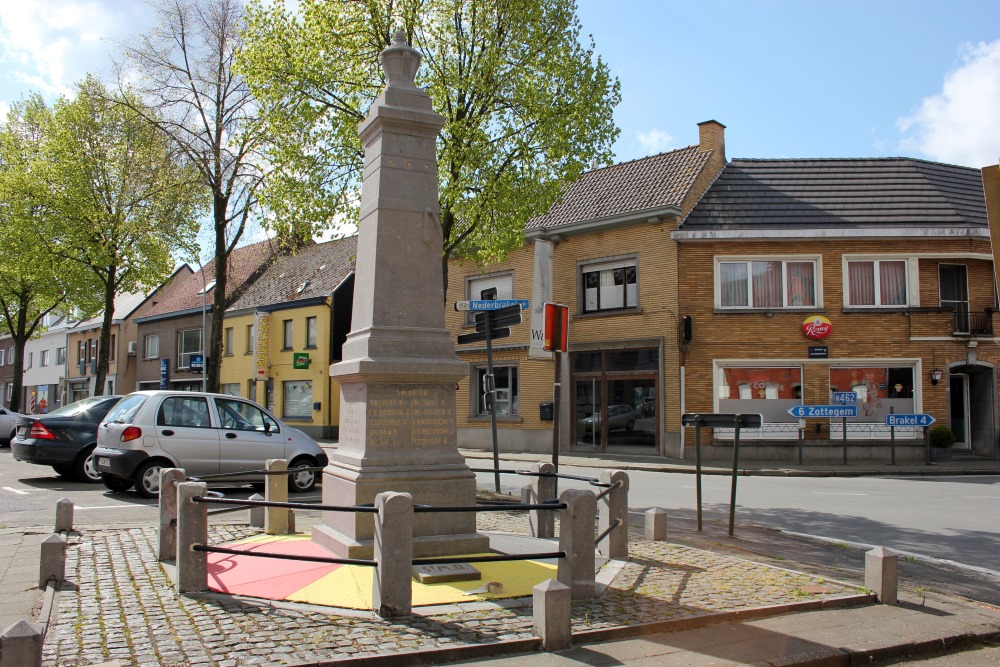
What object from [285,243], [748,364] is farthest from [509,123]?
[748,364]

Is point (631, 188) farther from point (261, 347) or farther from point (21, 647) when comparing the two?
point (21, 647)

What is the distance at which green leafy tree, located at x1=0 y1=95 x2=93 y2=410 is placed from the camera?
27.4m

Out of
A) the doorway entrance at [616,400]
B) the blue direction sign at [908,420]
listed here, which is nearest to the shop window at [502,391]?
the doorway entrance at [616,400]

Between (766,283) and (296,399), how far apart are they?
2140 cm

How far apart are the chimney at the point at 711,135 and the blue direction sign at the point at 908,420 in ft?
31.7

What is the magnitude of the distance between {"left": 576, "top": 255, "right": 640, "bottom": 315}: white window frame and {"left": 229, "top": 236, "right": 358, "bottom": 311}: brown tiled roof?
13080 mm

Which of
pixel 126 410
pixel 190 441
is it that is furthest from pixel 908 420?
pixel 126 410

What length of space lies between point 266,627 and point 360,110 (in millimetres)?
10321

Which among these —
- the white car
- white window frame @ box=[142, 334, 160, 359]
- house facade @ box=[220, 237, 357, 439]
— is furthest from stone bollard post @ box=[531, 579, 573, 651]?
white window frame @ box=[142, 334, 160, 359]

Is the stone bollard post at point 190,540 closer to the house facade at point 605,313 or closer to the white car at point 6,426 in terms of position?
the house facade at point 605,313

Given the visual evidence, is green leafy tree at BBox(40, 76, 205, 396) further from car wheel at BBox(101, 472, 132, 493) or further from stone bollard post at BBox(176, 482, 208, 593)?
stone bollard post at BBox(176, 482, 208, 593)

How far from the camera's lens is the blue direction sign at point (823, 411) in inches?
822

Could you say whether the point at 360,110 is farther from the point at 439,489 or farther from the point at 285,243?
the point at 439,489

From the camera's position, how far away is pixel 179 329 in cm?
4262
